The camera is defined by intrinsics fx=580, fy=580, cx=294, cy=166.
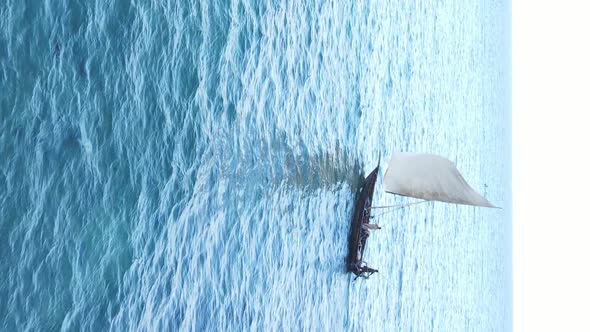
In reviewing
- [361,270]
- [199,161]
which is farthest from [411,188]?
[199,161]

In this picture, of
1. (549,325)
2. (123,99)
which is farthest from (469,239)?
(549,325)

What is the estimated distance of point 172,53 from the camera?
201 centimetres

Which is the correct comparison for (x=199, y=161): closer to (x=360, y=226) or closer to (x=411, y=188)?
(x=360, y=226)

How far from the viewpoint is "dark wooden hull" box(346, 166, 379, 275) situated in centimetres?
348

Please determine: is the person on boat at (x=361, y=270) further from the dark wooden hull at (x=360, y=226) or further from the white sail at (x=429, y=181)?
the white sail at (x=429, y=181)

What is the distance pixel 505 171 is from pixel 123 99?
34.7 ft

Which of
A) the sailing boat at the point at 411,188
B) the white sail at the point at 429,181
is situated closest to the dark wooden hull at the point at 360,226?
the sailing boat at the point at 411,188

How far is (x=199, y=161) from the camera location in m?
2.13

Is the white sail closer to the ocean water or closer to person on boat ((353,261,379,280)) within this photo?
the ocean water

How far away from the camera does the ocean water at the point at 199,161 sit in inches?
58.3

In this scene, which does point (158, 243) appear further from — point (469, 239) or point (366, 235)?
point (469, 239)

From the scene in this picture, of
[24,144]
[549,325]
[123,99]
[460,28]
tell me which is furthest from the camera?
[549,325]

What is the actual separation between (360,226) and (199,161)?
1.66 m

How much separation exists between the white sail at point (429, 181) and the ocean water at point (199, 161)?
26 cm
